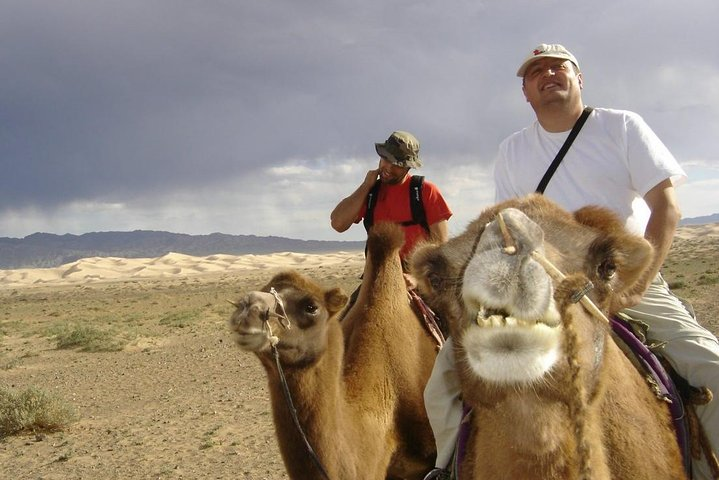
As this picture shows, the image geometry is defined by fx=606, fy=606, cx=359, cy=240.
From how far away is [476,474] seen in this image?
2.68 metres

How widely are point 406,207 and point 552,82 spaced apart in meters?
2.68

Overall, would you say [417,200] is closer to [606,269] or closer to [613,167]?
[613,167]

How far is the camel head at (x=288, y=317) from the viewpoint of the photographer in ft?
14.6

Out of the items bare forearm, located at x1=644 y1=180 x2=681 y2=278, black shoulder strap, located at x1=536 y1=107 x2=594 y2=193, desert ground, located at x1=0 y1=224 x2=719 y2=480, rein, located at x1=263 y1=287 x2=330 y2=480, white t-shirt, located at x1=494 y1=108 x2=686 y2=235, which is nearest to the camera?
bare forearm, located at x1=644 y1=180 x2=681 y2=278

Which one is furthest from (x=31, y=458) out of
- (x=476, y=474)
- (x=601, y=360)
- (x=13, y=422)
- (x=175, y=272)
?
(x=175, y=272)

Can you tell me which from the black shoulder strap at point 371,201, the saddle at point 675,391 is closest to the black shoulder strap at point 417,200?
the black shoulder strap at point 371,201

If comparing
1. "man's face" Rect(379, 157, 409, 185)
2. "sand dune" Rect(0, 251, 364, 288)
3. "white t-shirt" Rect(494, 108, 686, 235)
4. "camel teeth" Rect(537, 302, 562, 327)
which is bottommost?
"sand dune" Rect(0, 251, 364, 288)

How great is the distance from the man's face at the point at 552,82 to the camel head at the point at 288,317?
7.26ft

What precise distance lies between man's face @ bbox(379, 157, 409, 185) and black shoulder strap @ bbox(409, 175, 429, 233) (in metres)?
0.14

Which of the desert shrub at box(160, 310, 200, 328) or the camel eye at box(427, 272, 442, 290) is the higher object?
the camel eye at box(427, 272, 442, 290)

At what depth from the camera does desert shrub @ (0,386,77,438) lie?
9945 millimetres

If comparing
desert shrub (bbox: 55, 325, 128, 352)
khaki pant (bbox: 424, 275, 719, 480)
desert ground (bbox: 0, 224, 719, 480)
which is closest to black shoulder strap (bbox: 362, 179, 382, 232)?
khaki pant (bbox: 424, 275, 719, 480)

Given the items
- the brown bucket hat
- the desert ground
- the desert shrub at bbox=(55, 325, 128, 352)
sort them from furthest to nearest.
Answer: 1. the desert shrub at bbox=(55, 325, 128, 352)
2. the desert ground
3. the brown bucket hat

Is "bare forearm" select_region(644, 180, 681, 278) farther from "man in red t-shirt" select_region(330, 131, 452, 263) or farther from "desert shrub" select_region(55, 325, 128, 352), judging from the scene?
"desert shrub" select_region(55, 325, 128, 352)
